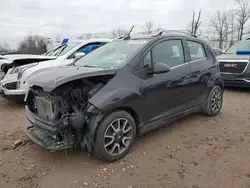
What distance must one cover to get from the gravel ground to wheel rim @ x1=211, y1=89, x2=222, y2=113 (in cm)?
69

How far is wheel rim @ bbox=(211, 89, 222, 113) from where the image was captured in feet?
15.2

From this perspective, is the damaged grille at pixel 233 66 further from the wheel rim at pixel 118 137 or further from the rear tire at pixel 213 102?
the wheel rim at pixel 118 137

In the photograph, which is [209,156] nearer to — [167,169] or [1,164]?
[167,169]

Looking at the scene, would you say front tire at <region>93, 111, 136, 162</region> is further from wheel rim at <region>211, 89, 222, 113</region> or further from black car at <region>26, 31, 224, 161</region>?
wheel rim at <region>211, 89, 222, 113</region>

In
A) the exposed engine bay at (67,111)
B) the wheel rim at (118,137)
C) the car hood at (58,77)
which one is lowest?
the wheel rim at (118,137)

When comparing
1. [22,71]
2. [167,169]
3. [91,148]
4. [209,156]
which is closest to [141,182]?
[167,169]

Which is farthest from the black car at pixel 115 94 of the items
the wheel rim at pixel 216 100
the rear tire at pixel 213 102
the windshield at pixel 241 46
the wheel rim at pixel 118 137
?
the windshield at pixel 241 46

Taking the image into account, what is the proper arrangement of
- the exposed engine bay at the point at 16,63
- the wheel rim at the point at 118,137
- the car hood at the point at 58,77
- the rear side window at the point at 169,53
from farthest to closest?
the exposed engine bay at the point at 16,63 → the rear side window at the point at 169,53 → the wheel rim at the point at 118,137 → the car hood at the point at 58,77

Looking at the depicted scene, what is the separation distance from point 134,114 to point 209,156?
1251 millimetres

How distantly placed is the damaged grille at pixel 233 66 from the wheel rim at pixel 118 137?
17.9ft

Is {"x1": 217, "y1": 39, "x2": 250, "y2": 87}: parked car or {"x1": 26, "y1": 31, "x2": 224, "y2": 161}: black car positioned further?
{"x1": 217, "y1": 39, "x2": 250, "y2": 87}: parked car

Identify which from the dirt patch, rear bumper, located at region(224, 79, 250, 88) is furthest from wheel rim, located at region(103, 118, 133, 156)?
rear bumper, located at region(224, 79, 250, 88)

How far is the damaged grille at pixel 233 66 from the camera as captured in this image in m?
6.85

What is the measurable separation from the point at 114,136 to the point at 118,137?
0.07 m
